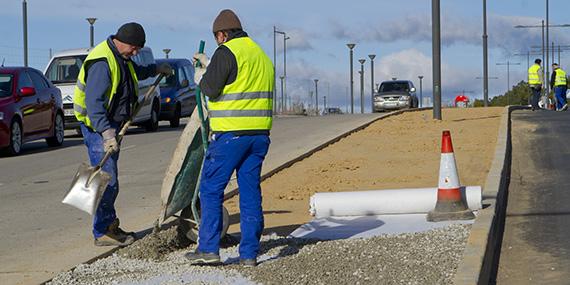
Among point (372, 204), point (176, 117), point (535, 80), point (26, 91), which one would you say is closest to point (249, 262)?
point (372, 204)

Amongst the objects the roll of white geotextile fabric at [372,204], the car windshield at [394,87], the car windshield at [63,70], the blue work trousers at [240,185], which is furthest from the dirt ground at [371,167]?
the car windshield at [394,87]

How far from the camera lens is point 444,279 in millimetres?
7402

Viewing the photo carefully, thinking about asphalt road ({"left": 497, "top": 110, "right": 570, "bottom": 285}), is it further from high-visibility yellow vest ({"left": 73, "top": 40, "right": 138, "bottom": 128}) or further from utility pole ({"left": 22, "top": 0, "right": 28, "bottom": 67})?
utility pole ({"left": 22, "top": 0, "right": 28, "bottom": 67})

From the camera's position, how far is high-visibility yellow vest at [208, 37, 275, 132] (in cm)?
802

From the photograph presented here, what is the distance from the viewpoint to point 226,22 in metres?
8.12

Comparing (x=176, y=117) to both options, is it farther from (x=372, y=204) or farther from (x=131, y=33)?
(x=131, y=33)

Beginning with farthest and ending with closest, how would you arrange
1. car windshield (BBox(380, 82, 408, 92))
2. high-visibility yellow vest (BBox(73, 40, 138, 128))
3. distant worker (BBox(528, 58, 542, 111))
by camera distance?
1. car windshield (BBox(380, 82, 408, 92))
2. distant worker (BBox(528, 58, 542, 111))
3. high-visibility yellow vest (BBox(73, 40, 138, 128))

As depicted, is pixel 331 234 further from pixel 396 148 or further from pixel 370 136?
pixel 370 136

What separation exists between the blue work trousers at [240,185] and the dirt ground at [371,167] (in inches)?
76.8

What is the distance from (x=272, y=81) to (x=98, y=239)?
7.54 ft

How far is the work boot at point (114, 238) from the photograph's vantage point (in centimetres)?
937

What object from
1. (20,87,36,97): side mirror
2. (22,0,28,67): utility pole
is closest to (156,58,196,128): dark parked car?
(20,87,36,97): side mirror

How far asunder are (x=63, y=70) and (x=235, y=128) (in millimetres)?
19694

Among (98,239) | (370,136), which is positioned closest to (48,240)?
(98,239)
